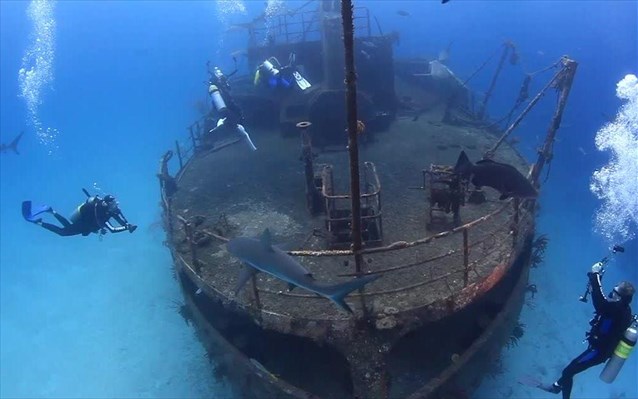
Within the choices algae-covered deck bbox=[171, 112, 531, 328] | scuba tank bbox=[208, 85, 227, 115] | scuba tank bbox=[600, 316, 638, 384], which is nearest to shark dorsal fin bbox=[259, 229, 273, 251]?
algae-covered deck bbox=[171, 112, 531, 328]

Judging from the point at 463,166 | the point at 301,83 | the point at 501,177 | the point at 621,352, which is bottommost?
the point at 621,352

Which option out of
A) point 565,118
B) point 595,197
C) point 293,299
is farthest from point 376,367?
point 565,118

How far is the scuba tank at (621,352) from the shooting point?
6.75m

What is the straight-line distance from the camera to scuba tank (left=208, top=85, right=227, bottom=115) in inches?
504

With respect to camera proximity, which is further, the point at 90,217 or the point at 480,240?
the point at 90,217

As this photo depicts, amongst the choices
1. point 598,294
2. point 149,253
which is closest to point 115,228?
point 598,294

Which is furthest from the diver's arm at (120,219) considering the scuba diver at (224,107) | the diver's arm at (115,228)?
the scuba diver at (224,107)

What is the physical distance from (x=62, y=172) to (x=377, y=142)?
41122 millimetres

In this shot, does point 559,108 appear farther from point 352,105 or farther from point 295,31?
point 295,31

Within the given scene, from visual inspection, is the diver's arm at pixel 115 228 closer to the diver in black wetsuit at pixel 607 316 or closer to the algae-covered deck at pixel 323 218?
the algae-covered deck at pixel 323 218

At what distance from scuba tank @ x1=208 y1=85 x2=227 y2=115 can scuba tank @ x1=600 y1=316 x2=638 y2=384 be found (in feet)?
35.9

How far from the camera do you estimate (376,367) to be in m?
6.95

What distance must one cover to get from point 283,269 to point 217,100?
9.00m

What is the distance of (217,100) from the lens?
13.1 metres
